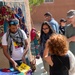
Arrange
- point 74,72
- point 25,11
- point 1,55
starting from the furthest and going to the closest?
point 25,11 → point 1,55 → point 74,72

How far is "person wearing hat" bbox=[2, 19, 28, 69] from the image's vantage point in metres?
4.59

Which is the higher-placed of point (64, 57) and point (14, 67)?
point (64, 57)

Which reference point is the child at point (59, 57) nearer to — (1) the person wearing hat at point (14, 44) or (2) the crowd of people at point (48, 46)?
(2) the crowd of people at point (48, 46)

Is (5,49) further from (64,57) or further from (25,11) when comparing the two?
(25,11)

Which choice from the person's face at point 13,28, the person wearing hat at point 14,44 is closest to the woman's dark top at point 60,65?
the person wearing hat at point 14,44

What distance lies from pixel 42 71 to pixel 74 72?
11.1 feet

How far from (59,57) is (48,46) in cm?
22

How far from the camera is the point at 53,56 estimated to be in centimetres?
349

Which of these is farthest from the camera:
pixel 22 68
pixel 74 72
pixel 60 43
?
pixel 22 68

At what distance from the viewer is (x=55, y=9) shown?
912 inches

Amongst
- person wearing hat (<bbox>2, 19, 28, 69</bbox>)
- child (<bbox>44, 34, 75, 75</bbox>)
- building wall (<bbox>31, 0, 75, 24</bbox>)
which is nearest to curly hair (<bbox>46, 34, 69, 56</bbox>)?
child (<bbox>44, 34, 75, 75</bbox>)

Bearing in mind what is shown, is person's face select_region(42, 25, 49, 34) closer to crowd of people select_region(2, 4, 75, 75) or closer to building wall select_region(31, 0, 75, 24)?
crowd of people select_region(2, 4, 75, 75)

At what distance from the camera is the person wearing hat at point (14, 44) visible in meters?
4.59

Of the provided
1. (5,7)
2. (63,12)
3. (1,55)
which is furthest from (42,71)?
(63,12)
